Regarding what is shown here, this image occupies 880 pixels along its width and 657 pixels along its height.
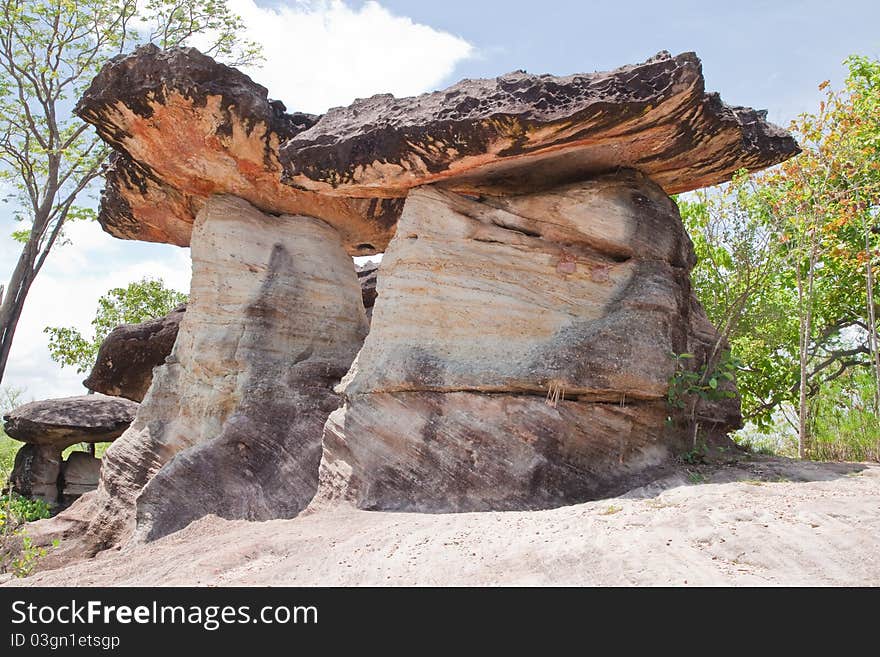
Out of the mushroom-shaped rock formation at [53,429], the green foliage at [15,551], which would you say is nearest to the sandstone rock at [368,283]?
the mushroom-shaped rock formation at [53,429]

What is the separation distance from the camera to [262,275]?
31.5 ft

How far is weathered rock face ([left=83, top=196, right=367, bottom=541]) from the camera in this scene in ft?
27.3

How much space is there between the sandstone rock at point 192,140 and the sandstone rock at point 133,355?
11.1ft

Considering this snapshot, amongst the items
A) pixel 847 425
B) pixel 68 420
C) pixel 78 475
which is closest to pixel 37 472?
pixel 78 475

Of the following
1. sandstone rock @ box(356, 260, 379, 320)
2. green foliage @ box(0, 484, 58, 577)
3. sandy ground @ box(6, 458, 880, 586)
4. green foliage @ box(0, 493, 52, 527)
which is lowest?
green foliage @ box(0, 493, 52, 527)

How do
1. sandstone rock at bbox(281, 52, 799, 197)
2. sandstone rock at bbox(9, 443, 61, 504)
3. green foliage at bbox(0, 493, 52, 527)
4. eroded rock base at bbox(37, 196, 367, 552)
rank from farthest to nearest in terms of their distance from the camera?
1. sandstone rock at bbox(9, 443, 61, 504)
2. green foliage at bbox(0, 493, 52, 527)
3. eroded rock base at bbox(37, 196, 367, 552)
4. sandstone rock at bbox(281, 52, 799, 197)

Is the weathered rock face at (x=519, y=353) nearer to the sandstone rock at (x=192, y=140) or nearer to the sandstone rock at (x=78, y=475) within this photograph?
the sandstone rock at (x=192, y=140)

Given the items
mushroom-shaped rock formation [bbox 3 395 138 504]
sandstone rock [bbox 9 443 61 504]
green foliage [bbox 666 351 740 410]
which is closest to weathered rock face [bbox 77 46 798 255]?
green foliage [bbox 666 351 740 410]

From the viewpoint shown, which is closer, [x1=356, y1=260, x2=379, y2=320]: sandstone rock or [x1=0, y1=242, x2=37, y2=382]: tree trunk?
[x1=356, y1=260, x2=379, y2=320]: sandstone rock

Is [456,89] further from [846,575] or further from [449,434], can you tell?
[846,575]

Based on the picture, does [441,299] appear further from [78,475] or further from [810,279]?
[78,475]

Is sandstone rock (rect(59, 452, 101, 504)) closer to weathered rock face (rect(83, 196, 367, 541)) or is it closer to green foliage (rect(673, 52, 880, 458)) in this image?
weathered rock face (rect(83, 196, 367, 541))

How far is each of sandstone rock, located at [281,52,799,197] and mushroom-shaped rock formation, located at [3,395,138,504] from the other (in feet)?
31.7

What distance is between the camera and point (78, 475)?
16.2 meters
